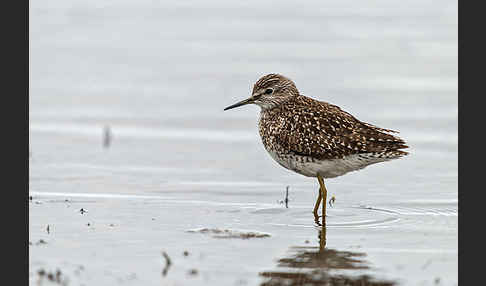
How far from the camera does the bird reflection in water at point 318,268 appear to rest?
28.2ft

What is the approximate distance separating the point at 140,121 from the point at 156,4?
904 centimetres

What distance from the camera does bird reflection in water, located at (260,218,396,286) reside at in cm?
859

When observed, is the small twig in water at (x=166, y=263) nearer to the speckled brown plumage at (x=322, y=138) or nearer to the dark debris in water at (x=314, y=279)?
the dark debris in water at (x=314, y=279)

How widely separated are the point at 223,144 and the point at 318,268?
6.30m

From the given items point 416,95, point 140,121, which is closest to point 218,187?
point 140,121

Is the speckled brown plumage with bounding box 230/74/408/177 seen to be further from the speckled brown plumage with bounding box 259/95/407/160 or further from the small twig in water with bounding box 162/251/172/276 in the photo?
the small twig in water with bounding box 162/251/172/276

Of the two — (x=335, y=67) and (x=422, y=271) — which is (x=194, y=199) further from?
(x=335, y=67)

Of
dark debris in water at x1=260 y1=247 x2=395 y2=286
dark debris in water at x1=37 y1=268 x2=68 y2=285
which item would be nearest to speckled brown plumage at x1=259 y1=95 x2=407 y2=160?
dark debris in water at x1=260 y1=247 x2=395 y2=286

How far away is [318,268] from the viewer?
906 cm

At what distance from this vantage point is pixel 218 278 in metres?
8.52

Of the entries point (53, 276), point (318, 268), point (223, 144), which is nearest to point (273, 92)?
A: point (223, 144)

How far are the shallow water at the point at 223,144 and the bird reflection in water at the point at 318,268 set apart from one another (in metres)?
0.03

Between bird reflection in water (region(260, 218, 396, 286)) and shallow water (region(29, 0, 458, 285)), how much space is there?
33 mm

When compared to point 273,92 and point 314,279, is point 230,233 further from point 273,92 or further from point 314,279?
point 273,92
